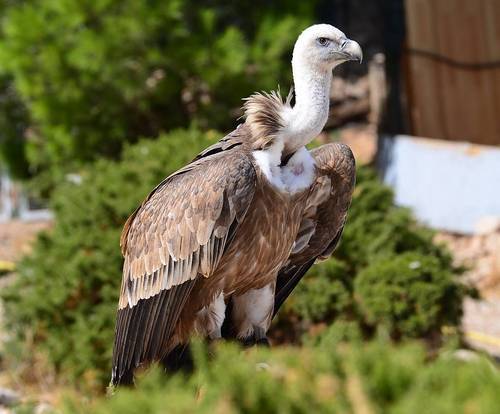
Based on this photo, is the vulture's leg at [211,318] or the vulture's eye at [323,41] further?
the vulture's leg at [211,318]

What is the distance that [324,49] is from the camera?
4492mm

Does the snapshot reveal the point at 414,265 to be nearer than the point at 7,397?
Yes

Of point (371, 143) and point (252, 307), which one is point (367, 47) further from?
point (252, 307)

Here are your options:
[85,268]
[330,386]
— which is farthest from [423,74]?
[330,386]

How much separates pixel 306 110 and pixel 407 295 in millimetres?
2689

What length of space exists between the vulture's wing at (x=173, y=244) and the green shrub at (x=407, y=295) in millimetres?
2286

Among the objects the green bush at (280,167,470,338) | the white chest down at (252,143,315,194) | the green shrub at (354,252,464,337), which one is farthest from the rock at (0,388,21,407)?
the white chest down at (252,143,315,194)

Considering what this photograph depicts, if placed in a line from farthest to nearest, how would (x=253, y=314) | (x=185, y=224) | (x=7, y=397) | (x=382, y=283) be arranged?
(x=7, y=397)
(x=382, y=283)
(x=253, y=314)
(x=185, y=224)

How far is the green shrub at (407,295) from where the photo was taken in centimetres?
670

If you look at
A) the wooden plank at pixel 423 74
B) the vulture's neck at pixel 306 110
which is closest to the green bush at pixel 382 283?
the vulture's neck at pixel 306 110

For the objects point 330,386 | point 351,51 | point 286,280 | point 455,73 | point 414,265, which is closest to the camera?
point 330,386

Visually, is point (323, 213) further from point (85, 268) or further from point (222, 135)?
point (222, 135)

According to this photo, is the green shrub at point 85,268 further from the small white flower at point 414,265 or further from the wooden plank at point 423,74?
the wooden plank at point 423,74

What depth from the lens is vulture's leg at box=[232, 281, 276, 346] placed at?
484 centimetres
